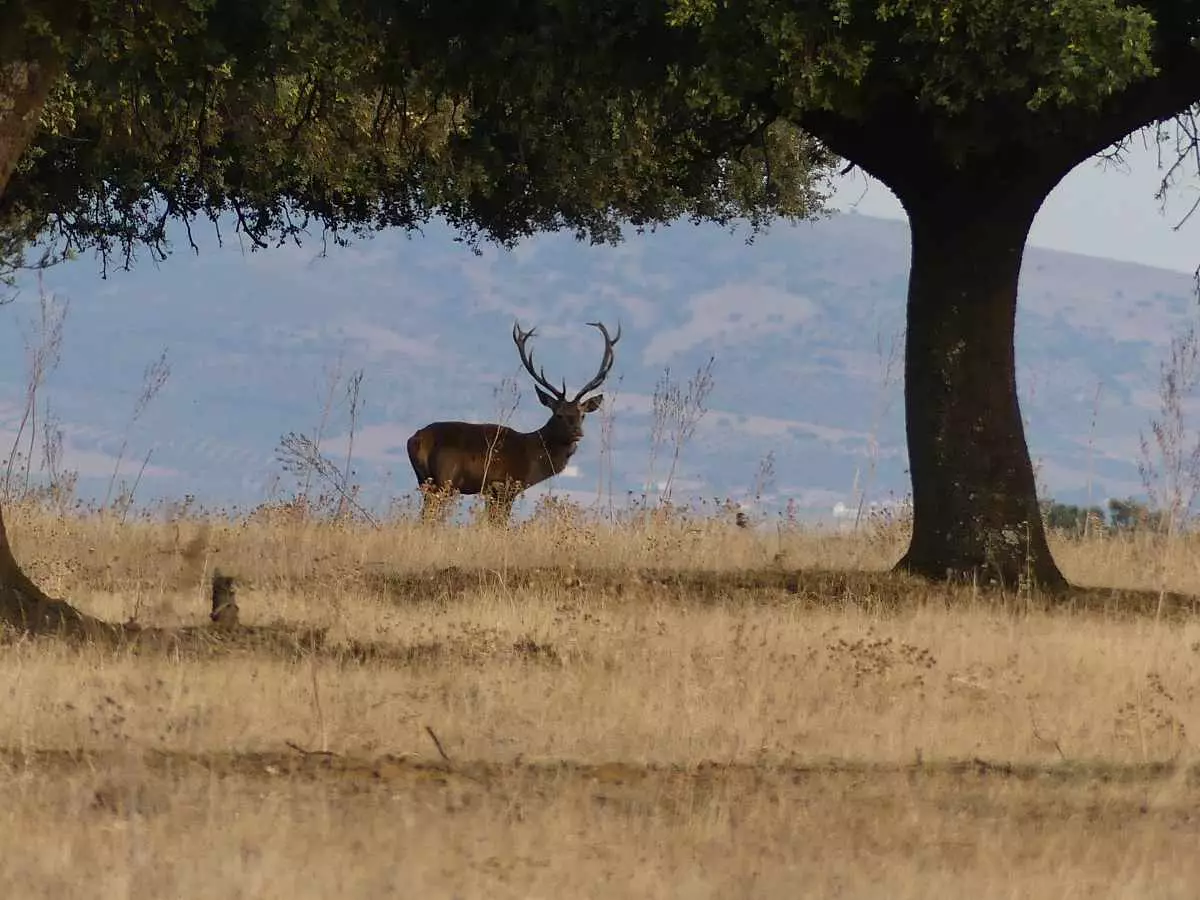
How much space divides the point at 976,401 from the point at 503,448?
28.5 feet

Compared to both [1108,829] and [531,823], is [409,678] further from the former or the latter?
[1108,829]

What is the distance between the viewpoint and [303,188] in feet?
66.6

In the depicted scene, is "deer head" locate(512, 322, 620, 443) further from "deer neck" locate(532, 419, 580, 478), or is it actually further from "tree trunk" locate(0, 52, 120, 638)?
"tree trunk" locate(0, 52, 120, 638)

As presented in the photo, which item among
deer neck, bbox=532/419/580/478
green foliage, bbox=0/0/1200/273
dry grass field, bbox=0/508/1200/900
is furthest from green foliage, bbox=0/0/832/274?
dry grass field, bbox=0/508/1200/900

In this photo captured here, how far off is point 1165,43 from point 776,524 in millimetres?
6920

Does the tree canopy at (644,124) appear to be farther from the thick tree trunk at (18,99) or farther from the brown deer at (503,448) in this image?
the brown deer at (503,448)

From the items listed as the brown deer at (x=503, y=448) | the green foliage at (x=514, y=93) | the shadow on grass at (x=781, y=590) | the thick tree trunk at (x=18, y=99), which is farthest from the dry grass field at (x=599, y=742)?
the brown deer at (x=503, y=448)

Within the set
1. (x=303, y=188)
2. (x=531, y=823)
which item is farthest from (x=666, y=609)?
(x=303, y=188)

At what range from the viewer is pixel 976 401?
15.9 metres

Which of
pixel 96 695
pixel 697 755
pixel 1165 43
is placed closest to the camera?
pixel 697 755

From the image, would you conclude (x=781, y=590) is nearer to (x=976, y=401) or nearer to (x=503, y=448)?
(x=976, y=401)

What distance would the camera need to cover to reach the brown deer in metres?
23.3

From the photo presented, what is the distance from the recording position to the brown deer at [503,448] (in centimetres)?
2333

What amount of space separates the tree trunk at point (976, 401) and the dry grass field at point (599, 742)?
834 millimetres
